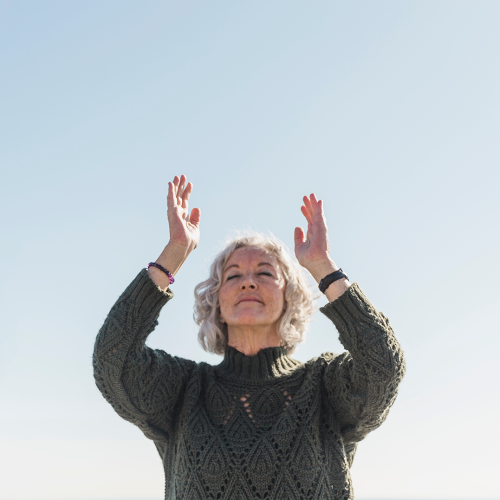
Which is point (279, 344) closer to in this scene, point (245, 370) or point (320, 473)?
point (245, 370)

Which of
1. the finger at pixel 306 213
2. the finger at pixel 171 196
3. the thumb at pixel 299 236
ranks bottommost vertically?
the thumb at pixel 299 236

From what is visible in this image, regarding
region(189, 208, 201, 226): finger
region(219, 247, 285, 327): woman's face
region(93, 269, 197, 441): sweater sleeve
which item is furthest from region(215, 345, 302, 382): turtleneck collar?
region(189, 208, 201, 226): finger

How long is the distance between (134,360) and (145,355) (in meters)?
0.12

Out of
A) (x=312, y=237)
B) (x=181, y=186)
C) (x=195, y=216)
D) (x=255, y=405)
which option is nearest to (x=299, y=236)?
Answer: (x=312, y=237)

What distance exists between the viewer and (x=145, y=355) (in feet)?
10.8

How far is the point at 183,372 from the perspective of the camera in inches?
140

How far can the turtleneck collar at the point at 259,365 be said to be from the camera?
3521 millimetres

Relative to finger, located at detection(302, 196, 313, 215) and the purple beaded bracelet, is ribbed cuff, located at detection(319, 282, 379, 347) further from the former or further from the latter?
the purple beaded bracelet

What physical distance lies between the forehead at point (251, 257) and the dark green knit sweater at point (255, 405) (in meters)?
0.63

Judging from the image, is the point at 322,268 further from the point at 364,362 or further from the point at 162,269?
the point at 162,269

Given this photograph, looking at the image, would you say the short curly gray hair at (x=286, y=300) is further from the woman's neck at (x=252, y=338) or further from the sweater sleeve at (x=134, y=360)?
the sweater sleeve at (x=134, y=360)

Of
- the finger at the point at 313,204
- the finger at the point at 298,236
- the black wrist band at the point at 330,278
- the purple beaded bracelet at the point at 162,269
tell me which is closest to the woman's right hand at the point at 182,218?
the purple beaded bracelet at the point at 162,269

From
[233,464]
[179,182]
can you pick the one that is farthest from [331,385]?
[179,182]

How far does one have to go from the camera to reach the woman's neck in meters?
3.63
